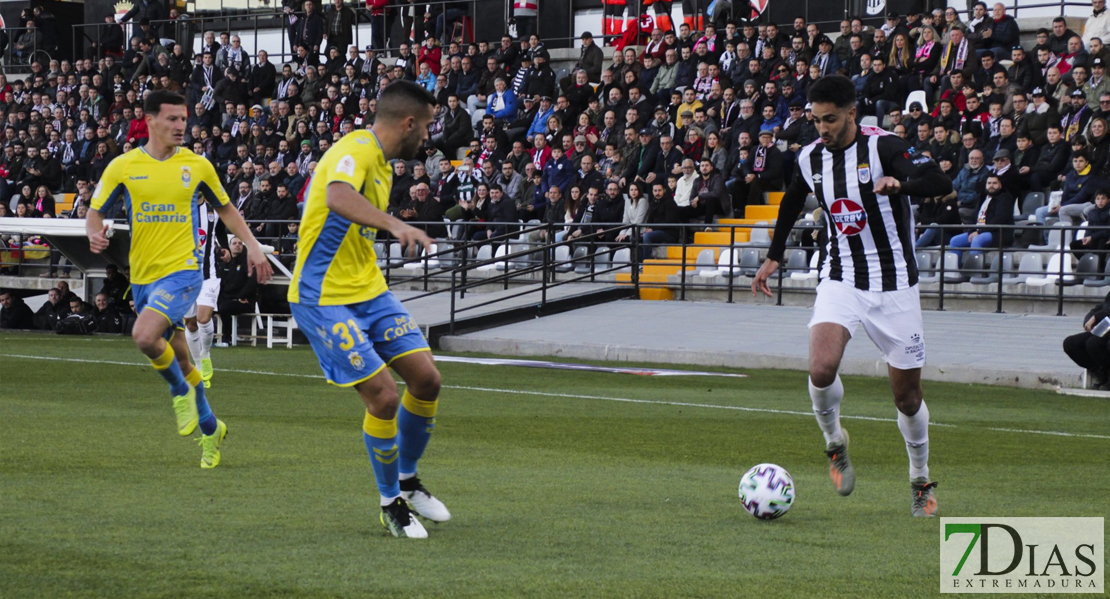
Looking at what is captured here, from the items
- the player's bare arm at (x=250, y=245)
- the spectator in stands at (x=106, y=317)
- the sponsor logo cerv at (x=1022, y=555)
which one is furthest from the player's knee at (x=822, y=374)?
the spectator in stands at (x=106, y=317)

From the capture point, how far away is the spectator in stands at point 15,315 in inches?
1096

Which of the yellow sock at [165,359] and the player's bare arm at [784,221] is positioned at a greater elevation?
the player's bare arm at [784,221]

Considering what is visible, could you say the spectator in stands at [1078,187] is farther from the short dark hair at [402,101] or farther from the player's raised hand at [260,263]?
the short dark hair at [402,101]

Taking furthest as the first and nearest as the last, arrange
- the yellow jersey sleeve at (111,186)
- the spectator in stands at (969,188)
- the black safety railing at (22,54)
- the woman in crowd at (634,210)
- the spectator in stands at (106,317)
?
1. the black safety railing at (22,54)
2. the spectator in stands at (106,317)
3. the woman in crowd at (634,210)
4. the spectator in stands at (969,188)
5. the yellow jersey sleeve at (111,186)

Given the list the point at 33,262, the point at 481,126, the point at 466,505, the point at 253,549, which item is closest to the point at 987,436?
the point at 466,505

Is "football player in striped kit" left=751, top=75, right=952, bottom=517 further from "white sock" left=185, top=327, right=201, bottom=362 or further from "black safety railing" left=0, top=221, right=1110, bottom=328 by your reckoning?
"black safety railing" left=0, top=221, right=1110, bottom=328

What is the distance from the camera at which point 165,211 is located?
1006 cm

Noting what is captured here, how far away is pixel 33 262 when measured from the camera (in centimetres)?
3053

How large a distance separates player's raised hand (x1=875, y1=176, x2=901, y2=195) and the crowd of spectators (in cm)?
1058

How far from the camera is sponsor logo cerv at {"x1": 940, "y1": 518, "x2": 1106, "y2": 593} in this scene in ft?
17.9

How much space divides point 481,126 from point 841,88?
21873mm

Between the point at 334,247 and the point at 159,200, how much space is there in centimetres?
391

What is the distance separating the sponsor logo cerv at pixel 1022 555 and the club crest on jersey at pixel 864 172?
1.89m

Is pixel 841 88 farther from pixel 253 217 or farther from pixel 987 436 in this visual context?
pixel 253 217
